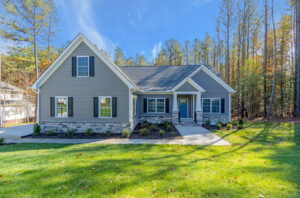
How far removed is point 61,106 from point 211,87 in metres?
12.1

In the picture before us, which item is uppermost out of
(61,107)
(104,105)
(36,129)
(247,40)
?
(247,40)

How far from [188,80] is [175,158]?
794 centimetres

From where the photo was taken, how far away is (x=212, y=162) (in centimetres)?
484

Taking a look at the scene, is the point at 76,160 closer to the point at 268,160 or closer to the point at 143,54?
the point at 268,160

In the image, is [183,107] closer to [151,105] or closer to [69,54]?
[151,105]

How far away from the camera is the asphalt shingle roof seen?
12844 mm

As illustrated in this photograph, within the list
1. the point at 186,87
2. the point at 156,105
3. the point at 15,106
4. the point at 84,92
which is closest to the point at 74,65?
the point at 84,92

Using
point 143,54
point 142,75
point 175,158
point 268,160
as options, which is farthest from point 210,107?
point 143,54

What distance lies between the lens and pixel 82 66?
9602 mm

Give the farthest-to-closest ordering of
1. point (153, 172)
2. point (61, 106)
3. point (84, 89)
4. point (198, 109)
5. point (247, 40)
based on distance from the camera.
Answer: point (247, 40) → point (198, 109) → point (61, 106) → point (84, 89) → point (153, 172)

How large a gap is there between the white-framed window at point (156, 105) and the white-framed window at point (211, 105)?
3674mm

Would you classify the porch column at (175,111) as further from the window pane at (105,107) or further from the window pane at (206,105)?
the window pane at (105,107)

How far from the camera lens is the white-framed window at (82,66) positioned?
9555 mm

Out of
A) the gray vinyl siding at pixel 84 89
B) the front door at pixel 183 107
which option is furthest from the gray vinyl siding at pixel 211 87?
the gray vinyl siding at pixel 84 89
